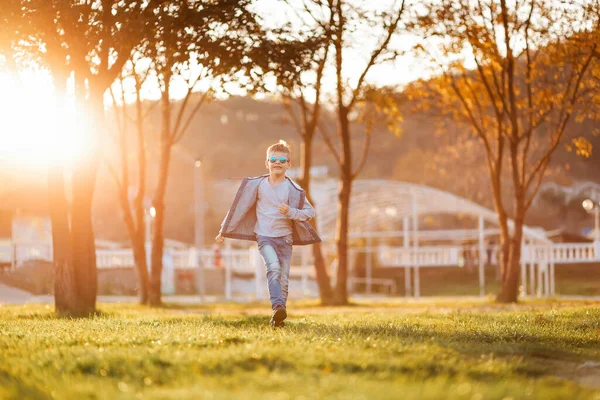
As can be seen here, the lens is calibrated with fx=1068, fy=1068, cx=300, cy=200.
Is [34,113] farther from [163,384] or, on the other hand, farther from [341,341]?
[163,384]

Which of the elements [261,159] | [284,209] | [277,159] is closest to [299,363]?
[284,209]

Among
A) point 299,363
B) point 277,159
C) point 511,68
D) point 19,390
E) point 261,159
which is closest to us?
point 19,390

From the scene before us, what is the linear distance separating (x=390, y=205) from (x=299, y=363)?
33.9 m

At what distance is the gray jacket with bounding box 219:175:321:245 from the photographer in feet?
36.9

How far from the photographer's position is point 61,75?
16.4 m

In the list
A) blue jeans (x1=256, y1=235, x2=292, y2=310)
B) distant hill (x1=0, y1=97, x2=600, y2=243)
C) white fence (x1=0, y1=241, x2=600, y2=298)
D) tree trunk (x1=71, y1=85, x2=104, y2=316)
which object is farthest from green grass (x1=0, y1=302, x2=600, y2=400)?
distant hill (x1=0, y1=97, x2=600, y2=243)

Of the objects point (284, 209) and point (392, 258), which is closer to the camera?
point (284, 209)

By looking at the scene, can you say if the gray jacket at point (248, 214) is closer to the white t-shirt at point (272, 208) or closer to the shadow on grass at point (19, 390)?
the white t-shirt at point (272, 208)

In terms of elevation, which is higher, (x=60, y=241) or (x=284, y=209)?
(x=284, y=209)

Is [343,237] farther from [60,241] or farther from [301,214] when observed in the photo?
[301,214]

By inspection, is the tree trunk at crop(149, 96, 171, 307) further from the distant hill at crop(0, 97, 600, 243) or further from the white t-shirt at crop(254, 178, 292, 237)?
the distant hill at crop(0, 97, 600, 243)

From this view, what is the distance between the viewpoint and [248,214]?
1140 centimetres

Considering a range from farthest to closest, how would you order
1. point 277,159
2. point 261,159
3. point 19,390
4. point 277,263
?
point 261,159, point 277,263, point 277,159, point 19,390

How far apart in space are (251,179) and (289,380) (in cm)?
516
